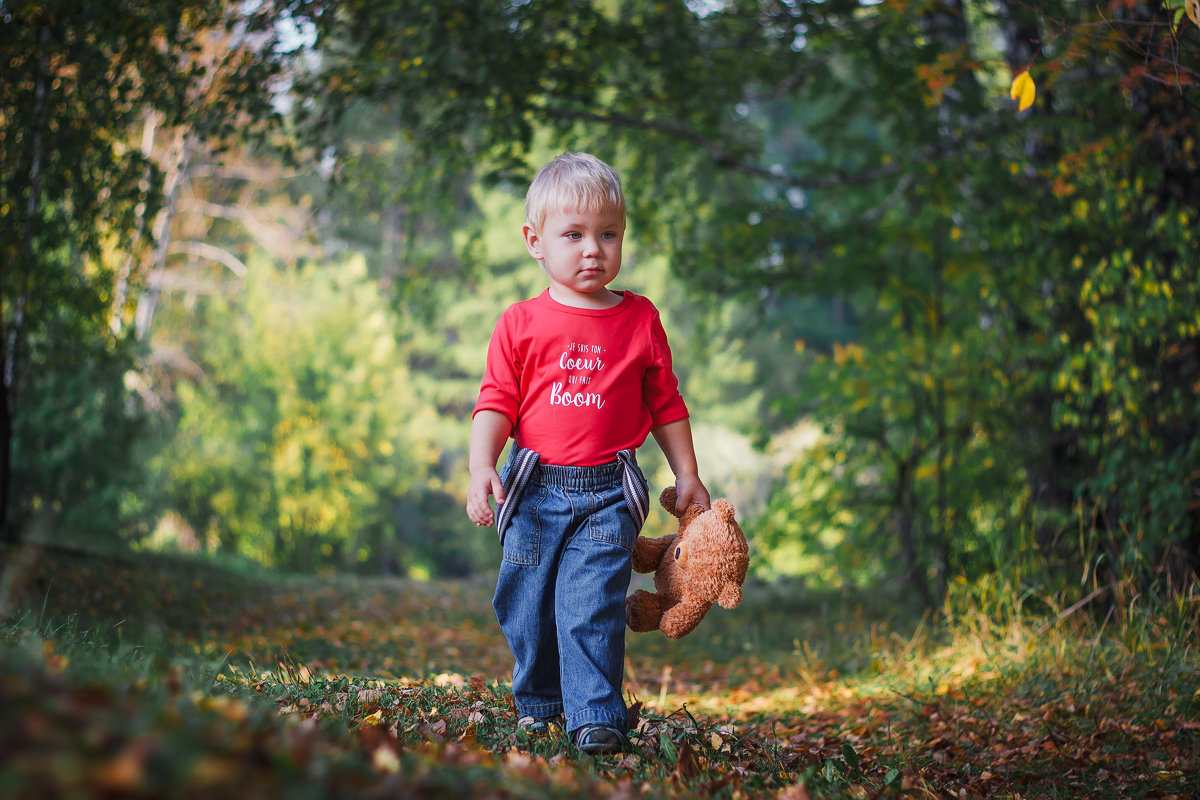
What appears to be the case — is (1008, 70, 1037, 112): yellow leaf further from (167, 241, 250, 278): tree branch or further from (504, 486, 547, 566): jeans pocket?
(167, 241, 250, 278): tree branch

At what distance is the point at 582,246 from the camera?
2865 mm

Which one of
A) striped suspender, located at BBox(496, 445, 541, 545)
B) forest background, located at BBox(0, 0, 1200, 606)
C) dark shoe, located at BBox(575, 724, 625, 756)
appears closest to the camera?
dark shoe, located at BBox(575, 724, 625, 756)

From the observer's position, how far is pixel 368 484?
17828 millimetres

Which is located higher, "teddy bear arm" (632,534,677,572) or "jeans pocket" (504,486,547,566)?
"jeans pocket" (504,486,547,566)

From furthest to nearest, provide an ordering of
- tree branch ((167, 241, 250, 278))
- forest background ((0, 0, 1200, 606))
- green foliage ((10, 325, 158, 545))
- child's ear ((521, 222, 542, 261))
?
tree branch ((167, 241, 250, 278)) → green foliage ((10, 325, 158, 545)) → forest background ((0, 0, 1200, 606)) → child's ear ((521, 222, 542, 261))

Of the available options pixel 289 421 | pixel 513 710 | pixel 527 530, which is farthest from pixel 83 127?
pixel 289 421

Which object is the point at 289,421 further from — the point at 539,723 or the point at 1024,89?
the point at 1024,89

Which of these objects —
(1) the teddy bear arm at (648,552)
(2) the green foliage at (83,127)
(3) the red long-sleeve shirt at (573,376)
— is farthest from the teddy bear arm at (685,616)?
(2) the green foliage at (83,127)

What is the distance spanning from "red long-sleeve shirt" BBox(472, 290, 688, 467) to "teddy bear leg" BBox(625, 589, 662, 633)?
0.50 meters

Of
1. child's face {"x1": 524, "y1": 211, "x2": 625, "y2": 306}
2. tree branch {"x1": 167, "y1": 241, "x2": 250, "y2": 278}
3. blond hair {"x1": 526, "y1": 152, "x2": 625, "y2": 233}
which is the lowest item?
child's face {"x1": 524, "y1": 211, "x2": 625, "y2": 306}

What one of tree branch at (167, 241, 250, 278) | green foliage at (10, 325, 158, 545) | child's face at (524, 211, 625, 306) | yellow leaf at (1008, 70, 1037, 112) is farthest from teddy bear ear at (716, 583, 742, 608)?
tree branch at (167, 241, 250, 278)

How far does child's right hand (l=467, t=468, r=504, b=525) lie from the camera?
2.81 meters

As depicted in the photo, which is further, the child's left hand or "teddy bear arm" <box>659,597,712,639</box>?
the child's left hand

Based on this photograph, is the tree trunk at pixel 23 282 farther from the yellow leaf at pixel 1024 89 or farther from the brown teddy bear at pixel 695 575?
the yellow leaf at pixel 1024 89
